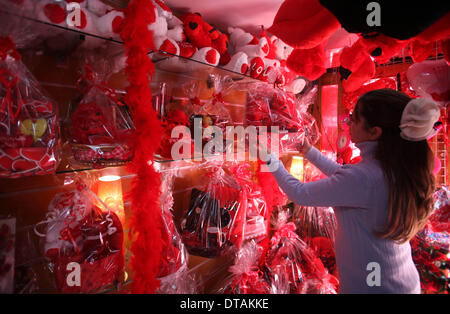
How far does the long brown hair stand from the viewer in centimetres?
116

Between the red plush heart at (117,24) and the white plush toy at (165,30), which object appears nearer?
the red plush heart at (117,24)

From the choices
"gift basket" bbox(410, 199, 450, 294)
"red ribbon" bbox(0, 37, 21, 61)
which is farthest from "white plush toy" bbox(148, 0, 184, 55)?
"gift basket" bbox(410, 199, 450, 294)

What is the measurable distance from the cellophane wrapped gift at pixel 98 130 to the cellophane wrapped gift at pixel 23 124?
88 mm

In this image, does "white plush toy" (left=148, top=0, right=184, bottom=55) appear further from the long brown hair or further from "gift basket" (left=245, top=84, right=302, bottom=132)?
the long brown hair

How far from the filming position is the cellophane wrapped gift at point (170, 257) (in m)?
1.17

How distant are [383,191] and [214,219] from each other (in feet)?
2.98

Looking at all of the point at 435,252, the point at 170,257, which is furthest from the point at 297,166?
the point at 170,257

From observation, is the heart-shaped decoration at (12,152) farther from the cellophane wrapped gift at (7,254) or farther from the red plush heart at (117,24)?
the red plush heart at (117,24)

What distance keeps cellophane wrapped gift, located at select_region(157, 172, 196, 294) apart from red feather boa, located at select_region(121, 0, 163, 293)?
0.56 ft

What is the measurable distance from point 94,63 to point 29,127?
0.46 metres

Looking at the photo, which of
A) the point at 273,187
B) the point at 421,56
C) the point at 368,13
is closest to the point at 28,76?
the point at 368,13

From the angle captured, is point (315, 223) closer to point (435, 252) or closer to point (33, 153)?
point (435, 252)

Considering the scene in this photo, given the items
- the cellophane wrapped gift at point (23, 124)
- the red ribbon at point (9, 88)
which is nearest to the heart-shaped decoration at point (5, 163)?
the cellophane wrapped gift at point (23, 124)
